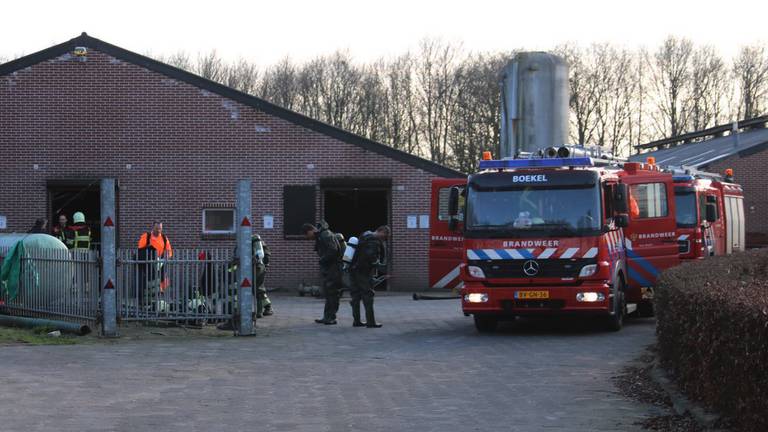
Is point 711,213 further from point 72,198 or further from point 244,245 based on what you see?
point 72,198

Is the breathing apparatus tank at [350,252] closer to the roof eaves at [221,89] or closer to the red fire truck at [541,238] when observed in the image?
the red fire truck at [541,238]

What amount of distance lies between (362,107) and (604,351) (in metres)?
50.6

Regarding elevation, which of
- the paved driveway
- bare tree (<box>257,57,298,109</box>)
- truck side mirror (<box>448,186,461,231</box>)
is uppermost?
bare tree (<box>257,57,298,109</box>)

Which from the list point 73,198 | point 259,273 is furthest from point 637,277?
point 73,198

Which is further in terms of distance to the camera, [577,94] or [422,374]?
[577,94]

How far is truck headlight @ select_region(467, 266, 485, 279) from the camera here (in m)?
16.8

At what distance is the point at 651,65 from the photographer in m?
65.9

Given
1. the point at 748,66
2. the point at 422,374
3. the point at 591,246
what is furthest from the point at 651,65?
the point at 422,374

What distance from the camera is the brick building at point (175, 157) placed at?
28625mm

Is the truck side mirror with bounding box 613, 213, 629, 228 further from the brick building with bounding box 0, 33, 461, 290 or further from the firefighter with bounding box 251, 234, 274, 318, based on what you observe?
the brick building with bounding box 0, 33, 461, 290

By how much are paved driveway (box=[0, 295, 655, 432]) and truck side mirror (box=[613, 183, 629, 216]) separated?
1908 mm

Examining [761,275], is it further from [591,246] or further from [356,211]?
[356,211]

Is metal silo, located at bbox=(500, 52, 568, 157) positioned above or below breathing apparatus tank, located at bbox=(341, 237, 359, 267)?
above

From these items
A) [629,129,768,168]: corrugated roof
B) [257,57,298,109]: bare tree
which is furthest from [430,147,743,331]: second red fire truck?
[257,57,298,109]: bare tree
